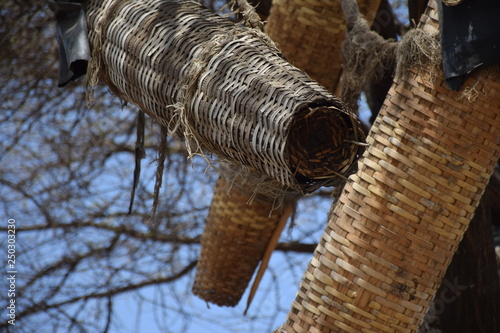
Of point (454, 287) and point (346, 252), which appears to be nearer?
point (346, 252)

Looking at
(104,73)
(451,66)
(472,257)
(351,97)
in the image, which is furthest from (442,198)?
(104,73)

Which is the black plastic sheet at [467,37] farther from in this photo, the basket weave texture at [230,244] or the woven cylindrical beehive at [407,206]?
the basket weave texture at [230,244]

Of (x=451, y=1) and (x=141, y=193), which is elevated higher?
(x=451, y=1)

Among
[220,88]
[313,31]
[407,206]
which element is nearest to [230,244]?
[313,31]

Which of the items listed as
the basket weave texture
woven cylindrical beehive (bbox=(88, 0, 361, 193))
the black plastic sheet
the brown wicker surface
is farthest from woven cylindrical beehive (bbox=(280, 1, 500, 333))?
the basket weave texture

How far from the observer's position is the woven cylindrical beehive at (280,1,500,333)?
3.40 ft

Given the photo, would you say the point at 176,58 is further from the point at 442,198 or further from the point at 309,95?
the point at 442,198

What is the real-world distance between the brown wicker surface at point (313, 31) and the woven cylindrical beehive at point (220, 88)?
0.54 meters

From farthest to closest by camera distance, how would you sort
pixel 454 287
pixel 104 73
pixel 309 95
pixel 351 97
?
pixel 454 287
pixel 351 97
pixel 104 73
pixel 309 95

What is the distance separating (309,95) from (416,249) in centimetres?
39

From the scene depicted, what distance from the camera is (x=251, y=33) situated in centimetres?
98

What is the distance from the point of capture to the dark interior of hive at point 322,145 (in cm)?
77

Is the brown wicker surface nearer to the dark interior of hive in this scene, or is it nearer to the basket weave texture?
the basket weave texture

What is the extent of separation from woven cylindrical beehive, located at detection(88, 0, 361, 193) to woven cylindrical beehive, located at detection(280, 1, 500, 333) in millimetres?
233
